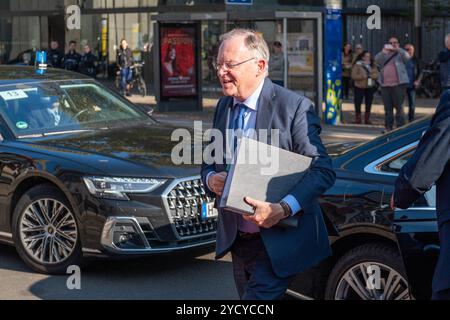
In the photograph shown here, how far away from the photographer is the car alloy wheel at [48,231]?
23.5 ft

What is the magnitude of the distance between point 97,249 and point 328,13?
13007 mm

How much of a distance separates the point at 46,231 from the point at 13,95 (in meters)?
1.57

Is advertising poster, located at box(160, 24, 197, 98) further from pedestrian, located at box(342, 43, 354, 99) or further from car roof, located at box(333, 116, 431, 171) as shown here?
car roof, located at box(333, 116, 431, 171)

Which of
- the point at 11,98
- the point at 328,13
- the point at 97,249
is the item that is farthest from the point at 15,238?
the point at 328,13

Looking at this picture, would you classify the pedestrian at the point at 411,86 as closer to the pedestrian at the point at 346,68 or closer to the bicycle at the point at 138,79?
the pedestrian at the point at 346,68

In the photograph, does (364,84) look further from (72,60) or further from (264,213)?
(264,213)

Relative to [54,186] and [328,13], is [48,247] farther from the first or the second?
[328,13]

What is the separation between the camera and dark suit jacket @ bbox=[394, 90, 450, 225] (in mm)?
3572

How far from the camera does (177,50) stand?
21422 mm

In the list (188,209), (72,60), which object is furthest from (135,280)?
(72,60)

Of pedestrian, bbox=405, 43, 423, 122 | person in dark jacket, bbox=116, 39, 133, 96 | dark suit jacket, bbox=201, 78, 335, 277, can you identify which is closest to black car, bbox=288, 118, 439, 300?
dark suit jacket, bbox=201, 78, 335, 277

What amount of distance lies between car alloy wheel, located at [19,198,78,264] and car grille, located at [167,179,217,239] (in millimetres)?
835

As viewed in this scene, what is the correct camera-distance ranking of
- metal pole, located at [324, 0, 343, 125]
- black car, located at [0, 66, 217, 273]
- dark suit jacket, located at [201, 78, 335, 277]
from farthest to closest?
metal pole, located at [324, 0, 343, 125]
black car, located at [0, 66, 217, 273]
dark suit jacket, located at [201, 78, 335, 277]

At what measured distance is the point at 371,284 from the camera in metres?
5.23
